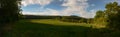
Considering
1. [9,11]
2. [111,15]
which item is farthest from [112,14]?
[9,11]

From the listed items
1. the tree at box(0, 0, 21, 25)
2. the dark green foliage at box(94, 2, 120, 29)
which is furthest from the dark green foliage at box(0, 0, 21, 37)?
the dark green foliage at box(94, 2, 120, 29)

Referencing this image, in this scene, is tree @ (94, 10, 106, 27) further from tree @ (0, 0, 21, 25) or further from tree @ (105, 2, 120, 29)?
tree @ (0, 0, 21, 25)

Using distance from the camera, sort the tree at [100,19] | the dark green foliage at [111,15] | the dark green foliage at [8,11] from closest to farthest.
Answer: the dark green foliage at [8,11], the dark green foliage at [111,15], the tree at [100,19]

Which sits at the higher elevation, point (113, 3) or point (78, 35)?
point (113, 3)

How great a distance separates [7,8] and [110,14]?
61.7 ft

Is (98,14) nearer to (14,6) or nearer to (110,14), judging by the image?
(110,14)

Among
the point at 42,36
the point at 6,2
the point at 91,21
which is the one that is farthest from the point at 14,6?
the point at 91,21

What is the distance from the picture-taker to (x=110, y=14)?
144 feet

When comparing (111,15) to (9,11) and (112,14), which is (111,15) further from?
(9,11)

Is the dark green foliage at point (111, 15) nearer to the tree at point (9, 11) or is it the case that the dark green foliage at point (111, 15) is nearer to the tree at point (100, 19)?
the tree at point (100, 19)

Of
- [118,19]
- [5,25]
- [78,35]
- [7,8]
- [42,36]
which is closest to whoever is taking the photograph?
[42,36]

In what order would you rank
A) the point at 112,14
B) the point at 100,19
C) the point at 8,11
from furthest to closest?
the point at 100,19 < the point at 112,14 < the point at 8,11

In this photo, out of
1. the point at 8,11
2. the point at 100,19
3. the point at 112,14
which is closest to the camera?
the point at 8,11

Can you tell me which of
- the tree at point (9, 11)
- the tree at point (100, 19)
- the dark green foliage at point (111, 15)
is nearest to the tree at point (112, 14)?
the dark green foliage at point (111, 15)
